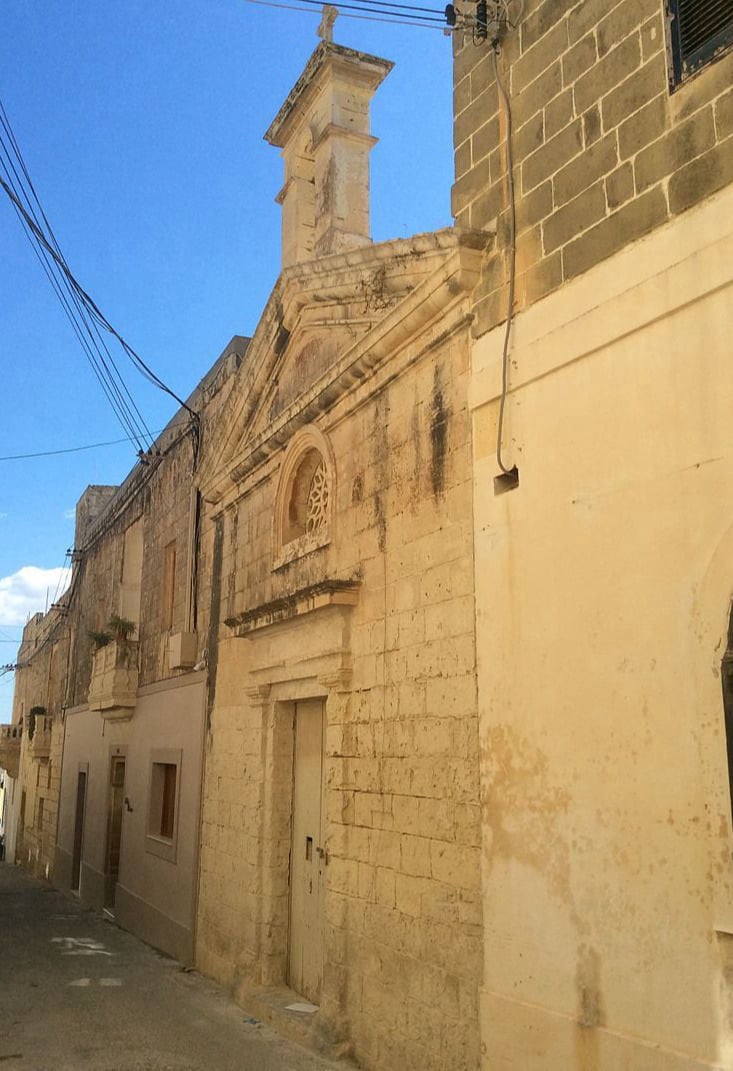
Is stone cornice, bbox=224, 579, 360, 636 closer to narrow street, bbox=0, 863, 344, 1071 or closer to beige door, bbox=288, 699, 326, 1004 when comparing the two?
beige door, bbox=288, 699, 326, 1004

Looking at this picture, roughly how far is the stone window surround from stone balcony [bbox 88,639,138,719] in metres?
5.65

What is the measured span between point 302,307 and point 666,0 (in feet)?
Result: 12.9

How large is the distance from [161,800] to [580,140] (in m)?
9.10

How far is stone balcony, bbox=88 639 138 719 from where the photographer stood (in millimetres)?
12852

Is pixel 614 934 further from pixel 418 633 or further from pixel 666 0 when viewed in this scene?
pixel 666 0

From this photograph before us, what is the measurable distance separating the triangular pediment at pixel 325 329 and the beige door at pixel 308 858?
7.74ft

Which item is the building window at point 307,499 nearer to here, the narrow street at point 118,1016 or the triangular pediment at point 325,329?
the triangular pediment at point 325,329

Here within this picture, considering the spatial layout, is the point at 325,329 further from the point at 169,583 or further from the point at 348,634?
the point at 169,583

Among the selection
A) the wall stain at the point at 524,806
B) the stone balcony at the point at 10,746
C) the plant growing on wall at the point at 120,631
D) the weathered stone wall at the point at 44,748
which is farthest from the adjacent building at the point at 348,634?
the stone balcony at the point at 10,746

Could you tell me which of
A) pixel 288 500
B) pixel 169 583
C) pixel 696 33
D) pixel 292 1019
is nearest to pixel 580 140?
pixel 696 33

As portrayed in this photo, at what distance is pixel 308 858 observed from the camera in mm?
7215

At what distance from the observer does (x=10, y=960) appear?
963 centimetres

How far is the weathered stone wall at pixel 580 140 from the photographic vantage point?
3.97 meters

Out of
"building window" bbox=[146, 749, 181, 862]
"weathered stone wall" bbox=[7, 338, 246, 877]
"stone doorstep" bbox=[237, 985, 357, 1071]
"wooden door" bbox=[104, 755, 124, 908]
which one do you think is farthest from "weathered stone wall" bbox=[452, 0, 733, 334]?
"wooden door" bbox=[104, 755, 124, 908]
